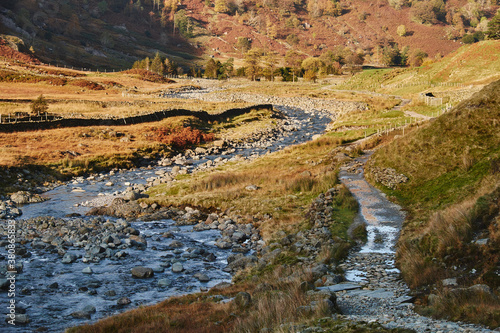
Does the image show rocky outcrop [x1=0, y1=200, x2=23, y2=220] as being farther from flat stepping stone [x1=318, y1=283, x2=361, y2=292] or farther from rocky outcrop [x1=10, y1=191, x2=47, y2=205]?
flat stepping stone [x1=318, y1=283, x2=361, y2=292]

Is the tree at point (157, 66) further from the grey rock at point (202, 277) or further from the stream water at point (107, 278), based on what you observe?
the grey rock at point (202, 277)

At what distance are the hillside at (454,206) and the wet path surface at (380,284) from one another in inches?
18.0

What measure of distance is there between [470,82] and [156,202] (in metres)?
74.2

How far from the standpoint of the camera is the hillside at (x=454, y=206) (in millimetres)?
9539

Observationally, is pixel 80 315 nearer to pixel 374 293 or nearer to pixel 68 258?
pixel 68 258

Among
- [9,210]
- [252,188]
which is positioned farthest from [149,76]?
[9,210]

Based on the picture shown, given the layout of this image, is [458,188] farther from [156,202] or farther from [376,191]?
[156,202]

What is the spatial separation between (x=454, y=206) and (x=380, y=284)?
5.49m

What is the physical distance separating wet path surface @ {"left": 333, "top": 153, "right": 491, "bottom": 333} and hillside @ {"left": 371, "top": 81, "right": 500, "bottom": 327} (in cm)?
46

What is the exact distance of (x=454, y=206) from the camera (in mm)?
16109

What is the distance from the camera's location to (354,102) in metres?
93.3

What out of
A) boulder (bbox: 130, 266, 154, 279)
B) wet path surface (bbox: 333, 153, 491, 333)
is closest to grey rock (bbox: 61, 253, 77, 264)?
boulder (bbox: 130, 266, 154, 279)

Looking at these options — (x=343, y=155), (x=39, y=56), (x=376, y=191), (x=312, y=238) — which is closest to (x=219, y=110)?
(x=343, y=155)

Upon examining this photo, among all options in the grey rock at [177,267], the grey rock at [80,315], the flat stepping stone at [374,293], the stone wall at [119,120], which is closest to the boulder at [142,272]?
the grey rock at [177,267]
